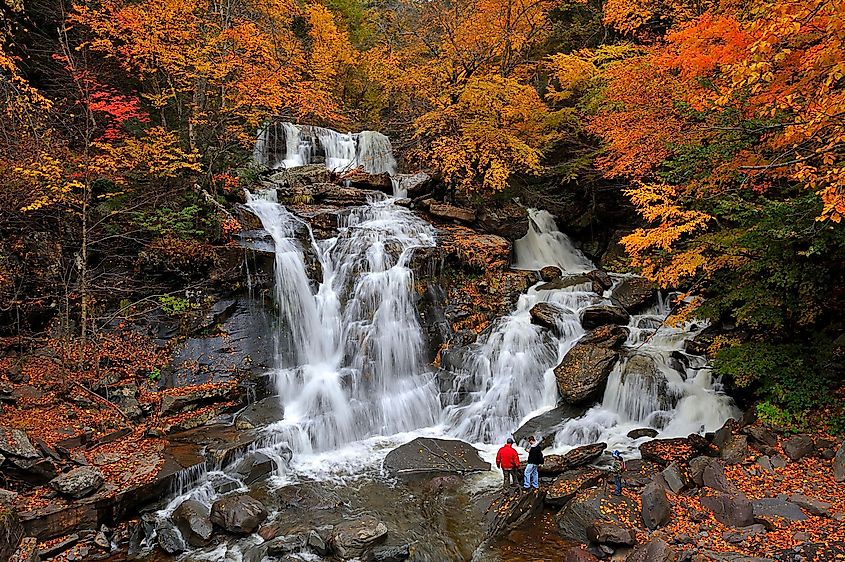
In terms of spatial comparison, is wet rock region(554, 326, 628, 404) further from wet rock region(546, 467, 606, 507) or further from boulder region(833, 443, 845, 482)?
boulder region(833, 443, 845, 482)

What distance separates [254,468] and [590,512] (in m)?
6.58

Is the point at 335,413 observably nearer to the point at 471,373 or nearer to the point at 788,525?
the point at 471,373

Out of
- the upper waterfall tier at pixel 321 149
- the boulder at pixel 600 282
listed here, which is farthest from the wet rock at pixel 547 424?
the upper waterfall tier at pixel 321 149

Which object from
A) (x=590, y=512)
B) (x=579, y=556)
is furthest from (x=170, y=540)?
(x=590, y=512)

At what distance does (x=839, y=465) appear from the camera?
7250 millimetres

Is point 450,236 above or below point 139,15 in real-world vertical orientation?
below

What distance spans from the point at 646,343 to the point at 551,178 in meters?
10.2

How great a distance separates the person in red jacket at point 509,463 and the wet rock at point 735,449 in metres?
3.59

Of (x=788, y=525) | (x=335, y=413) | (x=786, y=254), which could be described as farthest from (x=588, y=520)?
(x=335, y=413)

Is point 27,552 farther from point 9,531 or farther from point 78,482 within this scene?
point 78,482

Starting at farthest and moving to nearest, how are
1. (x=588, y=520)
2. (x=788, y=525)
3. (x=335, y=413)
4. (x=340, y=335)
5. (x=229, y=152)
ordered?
(x=229, y=152), (x=340, y=335), (x=335, y=413), (x=588, y=520), (x=788, y=525)

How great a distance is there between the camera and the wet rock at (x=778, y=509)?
21.4 ft

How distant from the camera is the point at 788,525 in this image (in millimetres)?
6391

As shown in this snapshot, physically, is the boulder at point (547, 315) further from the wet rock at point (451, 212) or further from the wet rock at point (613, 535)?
the wet rock at point (613, 535)
